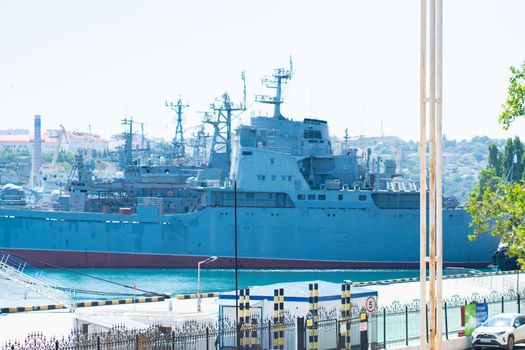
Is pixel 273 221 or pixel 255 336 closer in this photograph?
pixel 255 336

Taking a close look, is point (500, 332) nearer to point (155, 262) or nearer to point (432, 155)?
point (432, 155)

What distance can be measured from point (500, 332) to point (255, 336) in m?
4.93

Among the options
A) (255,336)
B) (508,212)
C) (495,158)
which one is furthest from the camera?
(495,158)

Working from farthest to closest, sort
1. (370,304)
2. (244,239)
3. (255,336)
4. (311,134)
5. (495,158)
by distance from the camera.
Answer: (495,158) < (311,134) < (244,239) < (370,304) < (255,336)

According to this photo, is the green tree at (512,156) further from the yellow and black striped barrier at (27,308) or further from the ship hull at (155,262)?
the yellow and black striped barrier at (27,308)

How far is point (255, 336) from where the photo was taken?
58.7ft

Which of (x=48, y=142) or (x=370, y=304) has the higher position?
(x=48, y=142)

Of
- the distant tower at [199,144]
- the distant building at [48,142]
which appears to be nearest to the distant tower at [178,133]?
the distant tower at [199,144]

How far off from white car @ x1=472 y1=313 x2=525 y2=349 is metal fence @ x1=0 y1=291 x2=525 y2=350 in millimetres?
653

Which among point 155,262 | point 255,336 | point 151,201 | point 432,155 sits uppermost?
point 432,155

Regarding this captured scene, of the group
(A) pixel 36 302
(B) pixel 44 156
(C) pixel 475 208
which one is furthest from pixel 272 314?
(B) pixel 44 156

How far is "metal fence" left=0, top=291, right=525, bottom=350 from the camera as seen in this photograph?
1586cm

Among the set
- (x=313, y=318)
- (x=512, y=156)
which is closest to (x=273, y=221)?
(x=512, y=156)

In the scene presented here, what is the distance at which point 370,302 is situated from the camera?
20.4m
